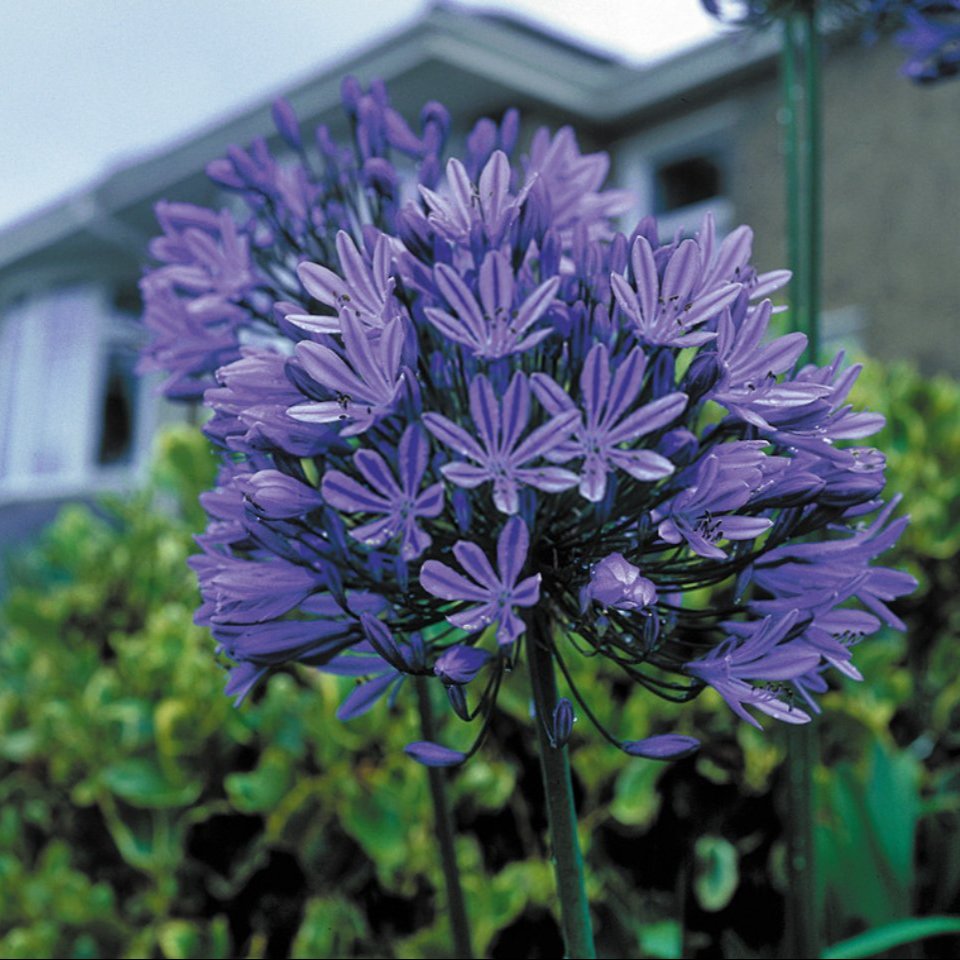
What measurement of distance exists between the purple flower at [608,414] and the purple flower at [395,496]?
0.13 metres

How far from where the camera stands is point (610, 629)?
1101 millimetres

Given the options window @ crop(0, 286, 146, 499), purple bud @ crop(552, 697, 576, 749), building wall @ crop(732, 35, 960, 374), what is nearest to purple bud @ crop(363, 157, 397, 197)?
purple bud @ crop(552, 697, 576, 749)

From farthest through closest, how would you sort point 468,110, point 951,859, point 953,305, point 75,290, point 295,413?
point 75,290 → point 468,110 → point 953,305 → point 951,859 → point 295,413

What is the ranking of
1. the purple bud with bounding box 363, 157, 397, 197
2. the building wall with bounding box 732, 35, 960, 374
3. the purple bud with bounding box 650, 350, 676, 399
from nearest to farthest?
the purple bud with bounding box 650, 350, 676, 399, the purple bud with bounding box 363, 157, 397, 197, the building wall with bounding box 732, 35, 960, 374

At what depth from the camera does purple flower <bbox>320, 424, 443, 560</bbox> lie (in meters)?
1.03

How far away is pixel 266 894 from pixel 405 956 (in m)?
0.50

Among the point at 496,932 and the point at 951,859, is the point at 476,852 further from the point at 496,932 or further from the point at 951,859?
the point at 951,859

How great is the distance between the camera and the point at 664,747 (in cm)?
108

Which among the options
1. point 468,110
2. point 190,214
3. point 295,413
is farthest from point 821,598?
point 468,110

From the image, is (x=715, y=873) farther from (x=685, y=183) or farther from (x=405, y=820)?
(x=685, y=183)

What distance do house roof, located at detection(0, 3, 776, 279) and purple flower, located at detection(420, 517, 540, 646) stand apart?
31.3ft

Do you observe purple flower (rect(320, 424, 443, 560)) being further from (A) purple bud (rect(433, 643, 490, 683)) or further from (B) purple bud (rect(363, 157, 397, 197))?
(B) purple bud (rect(363, 157, 397, 197))

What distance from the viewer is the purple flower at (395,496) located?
1.03 meters

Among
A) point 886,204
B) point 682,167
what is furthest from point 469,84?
point 886,204
